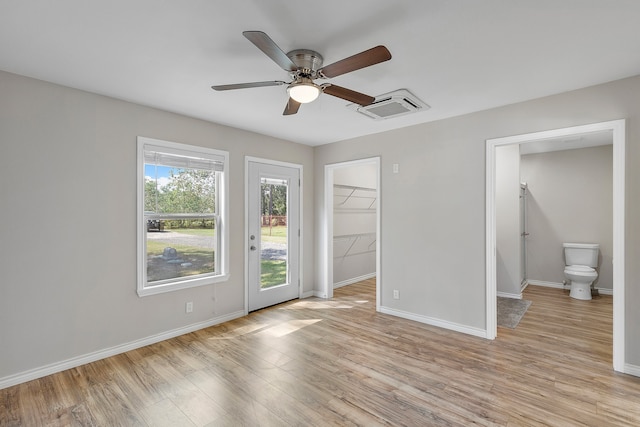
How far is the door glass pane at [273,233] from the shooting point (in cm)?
434

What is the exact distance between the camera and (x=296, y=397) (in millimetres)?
2238

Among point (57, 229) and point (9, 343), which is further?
point (57, 229)

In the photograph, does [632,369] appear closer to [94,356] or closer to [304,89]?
[304,89]

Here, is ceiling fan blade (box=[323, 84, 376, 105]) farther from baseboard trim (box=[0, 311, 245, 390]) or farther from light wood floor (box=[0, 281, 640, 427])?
baseboard trim (box=[0, 311, 245, 390])

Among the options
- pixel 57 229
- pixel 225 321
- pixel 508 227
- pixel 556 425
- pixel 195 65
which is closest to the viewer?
pixel 556 425

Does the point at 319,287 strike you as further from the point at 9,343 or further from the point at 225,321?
the point at 9,343

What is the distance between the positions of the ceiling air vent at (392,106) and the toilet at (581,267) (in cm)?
377

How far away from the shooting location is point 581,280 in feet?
14.9

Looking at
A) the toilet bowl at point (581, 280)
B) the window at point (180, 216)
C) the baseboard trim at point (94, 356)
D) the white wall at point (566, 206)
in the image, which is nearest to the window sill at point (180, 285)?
the window at point (180, 216)

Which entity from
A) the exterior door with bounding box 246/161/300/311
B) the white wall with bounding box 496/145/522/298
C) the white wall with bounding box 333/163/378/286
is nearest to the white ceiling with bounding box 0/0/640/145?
the exterior door with bounding box 246/161/300/311

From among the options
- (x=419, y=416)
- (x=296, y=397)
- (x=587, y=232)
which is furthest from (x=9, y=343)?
(x=587, y=232)

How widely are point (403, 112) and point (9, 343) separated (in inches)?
163

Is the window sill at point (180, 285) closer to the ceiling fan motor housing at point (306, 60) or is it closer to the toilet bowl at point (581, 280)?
the ceiling fan motor housing at point (306, 60)

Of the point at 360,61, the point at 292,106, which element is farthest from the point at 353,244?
the point at 360,61
